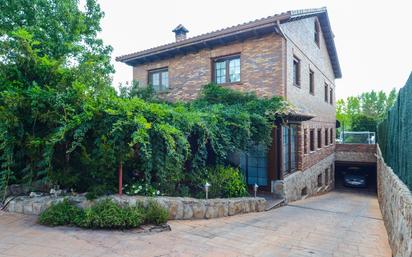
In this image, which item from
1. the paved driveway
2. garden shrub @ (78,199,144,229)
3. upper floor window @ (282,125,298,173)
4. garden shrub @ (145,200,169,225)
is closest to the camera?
the paved driveway

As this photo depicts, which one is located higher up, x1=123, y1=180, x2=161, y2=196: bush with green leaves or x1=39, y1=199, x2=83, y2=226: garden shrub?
x1=123, y1=180, x2=161, y2=196: bush with green leaves

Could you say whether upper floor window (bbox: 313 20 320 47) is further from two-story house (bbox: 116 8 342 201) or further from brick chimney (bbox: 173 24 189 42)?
brick chimney (bbox: 173 24 189 42)

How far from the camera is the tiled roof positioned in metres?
9.48

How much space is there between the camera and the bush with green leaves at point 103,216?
4969 mm

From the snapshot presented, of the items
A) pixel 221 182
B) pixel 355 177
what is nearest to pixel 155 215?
pixel 221 182

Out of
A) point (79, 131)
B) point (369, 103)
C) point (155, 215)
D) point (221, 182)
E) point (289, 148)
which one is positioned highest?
point (369, 103)

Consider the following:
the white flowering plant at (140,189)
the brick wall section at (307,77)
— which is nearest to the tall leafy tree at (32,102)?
the white flowering plant at (140,189)

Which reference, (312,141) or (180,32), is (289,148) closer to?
(312,141)

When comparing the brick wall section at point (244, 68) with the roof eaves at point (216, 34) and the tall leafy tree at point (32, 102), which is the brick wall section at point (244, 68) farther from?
the tall leafy tree at point (32, 102)

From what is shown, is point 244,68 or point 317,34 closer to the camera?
point 244,68

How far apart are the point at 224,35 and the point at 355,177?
14.9m

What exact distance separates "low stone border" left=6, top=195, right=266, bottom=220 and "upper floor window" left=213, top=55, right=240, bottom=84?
551cm

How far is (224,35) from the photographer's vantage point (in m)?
10.5

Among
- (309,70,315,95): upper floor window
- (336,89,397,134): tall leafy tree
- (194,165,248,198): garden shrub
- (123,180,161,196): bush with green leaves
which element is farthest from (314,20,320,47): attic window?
(336,89,397,134): tall leafy tree
